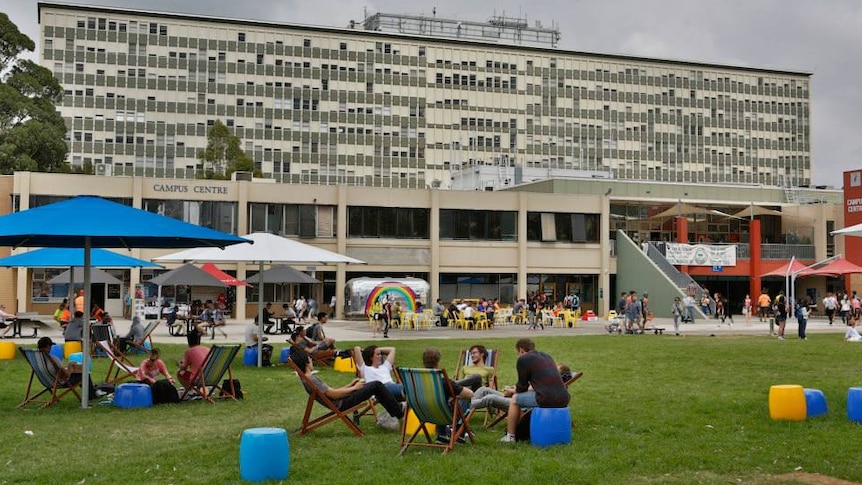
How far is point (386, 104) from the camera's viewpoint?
3792 inches

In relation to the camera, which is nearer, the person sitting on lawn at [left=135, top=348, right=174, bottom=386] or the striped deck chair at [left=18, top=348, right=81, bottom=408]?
the striped deck chair at [left=18, top=348, right=81, bottom=408]

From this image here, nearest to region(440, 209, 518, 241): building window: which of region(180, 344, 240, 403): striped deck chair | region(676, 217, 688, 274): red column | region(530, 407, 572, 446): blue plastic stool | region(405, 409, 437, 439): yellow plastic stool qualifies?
region(676, 217, 688, 274): red column

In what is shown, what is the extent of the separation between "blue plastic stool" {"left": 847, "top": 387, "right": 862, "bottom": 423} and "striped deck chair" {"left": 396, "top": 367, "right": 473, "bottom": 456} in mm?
4978

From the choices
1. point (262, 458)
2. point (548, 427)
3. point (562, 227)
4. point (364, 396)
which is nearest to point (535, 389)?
point (548, 427)

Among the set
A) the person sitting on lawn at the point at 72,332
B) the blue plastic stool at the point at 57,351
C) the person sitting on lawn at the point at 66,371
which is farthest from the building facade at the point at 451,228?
the person sitting on lawn at the point at 66,371

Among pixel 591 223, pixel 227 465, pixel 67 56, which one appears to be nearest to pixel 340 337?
pixel 227 465

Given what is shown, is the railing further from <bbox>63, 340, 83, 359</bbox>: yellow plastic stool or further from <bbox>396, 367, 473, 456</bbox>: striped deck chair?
<bbox>396, 367, 473, 456</bbox>: striped deck chair

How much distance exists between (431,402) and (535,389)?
139 cm

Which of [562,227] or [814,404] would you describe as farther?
[562,227]

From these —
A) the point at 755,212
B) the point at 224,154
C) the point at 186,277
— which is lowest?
the point at 186,277

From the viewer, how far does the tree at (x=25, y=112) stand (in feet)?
171

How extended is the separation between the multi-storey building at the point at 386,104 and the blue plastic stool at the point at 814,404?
3204 inches

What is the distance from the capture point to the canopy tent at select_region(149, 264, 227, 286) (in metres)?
30.1

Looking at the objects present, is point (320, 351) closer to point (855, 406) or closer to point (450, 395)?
point (450, 395)
